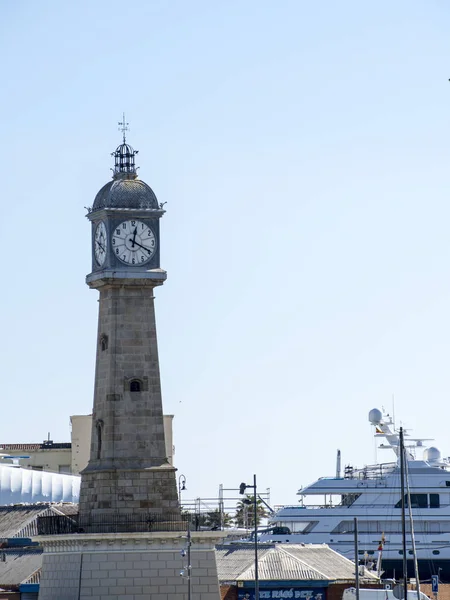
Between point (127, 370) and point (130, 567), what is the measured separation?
741cm

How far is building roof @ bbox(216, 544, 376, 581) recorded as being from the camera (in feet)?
268

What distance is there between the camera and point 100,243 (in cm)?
6544

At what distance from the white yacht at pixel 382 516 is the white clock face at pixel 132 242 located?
200ft

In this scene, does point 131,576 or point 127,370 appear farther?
point 127,370

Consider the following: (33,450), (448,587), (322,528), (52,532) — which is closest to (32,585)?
(52,532)

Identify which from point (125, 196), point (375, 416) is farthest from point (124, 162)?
point (375, 416)

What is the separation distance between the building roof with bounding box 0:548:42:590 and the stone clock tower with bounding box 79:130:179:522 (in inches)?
569

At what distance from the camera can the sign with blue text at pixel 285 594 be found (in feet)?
263

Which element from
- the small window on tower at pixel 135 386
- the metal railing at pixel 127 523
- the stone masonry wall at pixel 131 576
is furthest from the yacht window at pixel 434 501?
the small window on tower at pixel 135 386

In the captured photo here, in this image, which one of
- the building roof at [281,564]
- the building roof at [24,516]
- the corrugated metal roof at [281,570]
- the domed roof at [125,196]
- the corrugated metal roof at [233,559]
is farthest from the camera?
the building roof at [24,516]

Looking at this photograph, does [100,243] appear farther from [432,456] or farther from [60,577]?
[432,456]

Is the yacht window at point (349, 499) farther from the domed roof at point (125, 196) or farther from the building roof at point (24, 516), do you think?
the domed roof at point (125, 196)

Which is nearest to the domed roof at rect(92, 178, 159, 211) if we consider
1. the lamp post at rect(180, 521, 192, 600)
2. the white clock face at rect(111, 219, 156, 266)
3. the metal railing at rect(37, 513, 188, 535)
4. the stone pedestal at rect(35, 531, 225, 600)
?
the white clock face at rect(111, 219, 156, 266)

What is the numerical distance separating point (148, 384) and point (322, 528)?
62284 mm
